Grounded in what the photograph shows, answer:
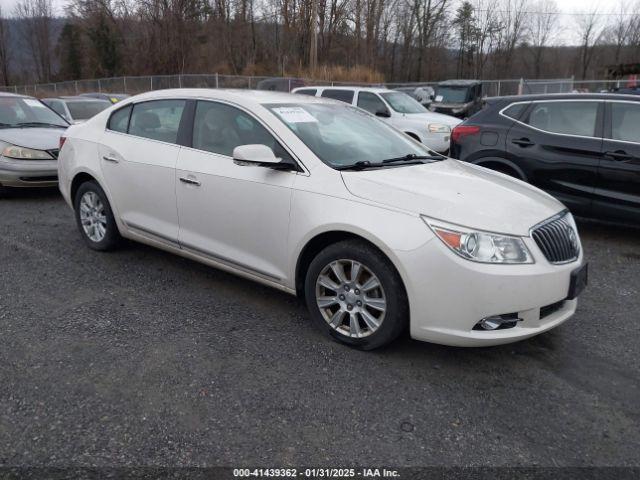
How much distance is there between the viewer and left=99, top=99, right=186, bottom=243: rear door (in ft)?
14.3

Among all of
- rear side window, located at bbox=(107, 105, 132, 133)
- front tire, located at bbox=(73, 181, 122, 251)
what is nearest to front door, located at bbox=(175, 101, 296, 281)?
rear side window, located at bbox=(107, 105, 132, 133)

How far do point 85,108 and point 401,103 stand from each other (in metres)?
7.27

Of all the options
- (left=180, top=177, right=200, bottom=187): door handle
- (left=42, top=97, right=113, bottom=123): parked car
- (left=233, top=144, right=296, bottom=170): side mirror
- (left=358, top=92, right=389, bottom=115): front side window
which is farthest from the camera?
(left=358, top=92, right=389, bottom=115): front side window

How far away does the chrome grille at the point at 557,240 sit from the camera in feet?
10.4

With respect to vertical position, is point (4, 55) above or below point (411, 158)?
above

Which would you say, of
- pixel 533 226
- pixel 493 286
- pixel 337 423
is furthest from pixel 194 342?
pixel 533 226

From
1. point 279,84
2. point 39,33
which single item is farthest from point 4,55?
point 279,84

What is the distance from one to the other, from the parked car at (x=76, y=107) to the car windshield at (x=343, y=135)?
9198 mm

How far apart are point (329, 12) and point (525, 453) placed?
40602mm

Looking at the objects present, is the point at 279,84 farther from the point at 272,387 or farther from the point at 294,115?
the point at 272,387

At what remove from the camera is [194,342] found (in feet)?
11.5

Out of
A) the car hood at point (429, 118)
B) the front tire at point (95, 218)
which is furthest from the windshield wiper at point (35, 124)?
the car hood at point (429, 118)

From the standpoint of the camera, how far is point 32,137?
782 cm

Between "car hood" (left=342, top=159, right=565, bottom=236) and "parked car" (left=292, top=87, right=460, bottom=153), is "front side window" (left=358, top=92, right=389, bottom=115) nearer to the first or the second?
"parked car" (left=292, top=87, right=460, bottom=153)
